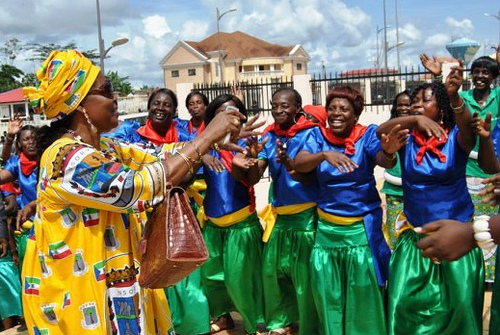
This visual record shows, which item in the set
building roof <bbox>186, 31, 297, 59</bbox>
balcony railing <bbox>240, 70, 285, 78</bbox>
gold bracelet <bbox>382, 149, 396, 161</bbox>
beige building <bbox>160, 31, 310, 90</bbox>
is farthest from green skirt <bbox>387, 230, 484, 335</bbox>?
building roof <bbox>186, 31, 297, 59</bbox>

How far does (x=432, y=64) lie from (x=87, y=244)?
8.40 feet

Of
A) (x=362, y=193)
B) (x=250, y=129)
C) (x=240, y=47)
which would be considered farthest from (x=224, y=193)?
(x=240, y=47)

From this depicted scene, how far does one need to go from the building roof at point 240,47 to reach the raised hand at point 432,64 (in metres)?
63.6

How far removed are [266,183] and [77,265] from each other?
10194 mm

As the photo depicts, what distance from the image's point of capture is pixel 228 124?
266cm

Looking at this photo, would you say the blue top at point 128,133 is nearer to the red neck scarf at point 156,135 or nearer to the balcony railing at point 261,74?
the red neck scarf at point 156,135

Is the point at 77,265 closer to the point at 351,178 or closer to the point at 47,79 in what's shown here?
the point at 47,79

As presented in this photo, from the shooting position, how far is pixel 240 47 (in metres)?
71.0

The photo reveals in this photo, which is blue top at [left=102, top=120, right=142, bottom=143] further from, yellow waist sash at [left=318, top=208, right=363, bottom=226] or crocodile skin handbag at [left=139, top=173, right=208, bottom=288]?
crocodile skin handbag at [left=139, top=173, right=208, bottom=288]

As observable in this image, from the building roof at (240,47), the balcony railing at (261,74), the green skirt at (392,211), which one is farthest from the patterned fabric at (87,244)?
the building roof at (240,47)

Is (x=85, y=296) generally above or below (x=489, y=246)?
below

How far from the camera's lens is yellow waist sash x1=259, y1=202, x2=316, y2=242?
15.4 feet

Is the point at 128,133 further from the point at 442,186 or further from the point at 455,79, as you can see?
the point at 455,79

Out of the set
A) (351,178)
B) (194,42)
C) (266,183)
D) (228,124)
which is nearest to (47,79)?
(228,124)
